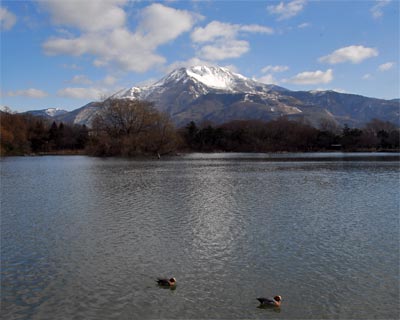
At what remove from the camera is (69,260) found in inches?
550

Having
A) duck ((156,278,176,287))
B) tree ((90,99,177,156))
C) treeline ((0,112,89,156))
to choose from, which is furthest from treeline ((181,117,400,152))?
duck ((156,278,176,287))

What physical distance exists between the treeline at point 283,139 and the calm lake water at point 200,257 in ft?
394

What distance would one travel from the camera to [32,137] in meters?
128

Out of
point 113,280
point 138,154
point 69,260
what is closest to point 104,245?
point 69,260

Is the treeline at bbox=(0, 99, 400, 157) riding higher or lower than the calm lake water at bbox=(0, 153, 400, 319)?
higher

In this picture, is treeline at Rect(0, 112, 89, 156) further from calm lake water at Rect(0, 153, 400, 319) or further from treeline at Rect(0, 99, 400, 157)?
calm lake water at Rect(0, 153, 400, 319)

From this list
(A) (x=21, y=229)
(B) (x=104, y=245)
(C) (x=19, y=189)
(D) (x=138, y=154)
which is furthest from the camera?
(D) (x=138, y=154)

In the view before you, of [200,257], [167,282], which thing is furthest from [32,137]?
[167,282]

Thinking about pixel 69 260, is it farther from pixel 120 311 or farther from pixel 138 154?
pixel 138 154

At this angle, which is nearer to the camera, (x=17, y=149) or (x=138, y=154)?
(x=138, y=154)

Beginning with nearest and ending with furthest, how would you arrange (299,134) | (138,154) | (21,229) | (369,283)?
(369,283) < (21,229) < (138,154) < (299,134)

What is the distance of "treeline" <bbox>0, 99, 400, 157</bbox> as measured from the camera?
96750 mm

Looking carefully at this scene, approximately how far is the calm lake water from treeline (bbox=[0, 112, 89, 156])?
91.5 meters

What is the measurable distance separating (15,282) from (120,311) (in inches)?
165
